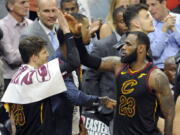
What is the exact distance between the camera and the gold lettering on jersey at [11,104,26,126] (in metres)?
7.91

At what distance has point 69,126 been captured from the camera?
27.2 feet

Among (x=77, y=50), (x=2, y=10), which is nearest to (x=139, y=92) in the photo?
(x=77, y=50)

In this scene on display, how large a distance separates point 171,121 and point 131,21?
1.46 m

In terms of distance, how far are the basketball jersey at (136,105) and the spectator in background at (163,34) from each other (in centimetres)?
233

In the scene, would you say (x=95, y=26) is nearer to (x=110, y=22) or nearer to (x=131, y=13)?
(x=110, y=22)

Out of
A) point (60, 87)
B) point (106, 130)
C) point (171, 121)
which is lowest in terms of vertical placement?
point (106, 130)

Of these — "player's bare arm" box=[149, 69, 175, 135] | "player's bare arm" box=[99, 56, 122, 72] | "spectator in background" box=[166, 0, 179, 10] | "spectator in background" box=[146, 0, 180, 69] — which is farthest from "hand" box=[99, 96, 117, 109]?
"spectator in background" box=[166, 0, 179, 10]

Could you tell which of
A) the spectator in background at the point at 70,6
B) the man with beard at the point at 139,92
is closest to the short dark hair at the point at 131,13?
the man with beard at the point at 139,92

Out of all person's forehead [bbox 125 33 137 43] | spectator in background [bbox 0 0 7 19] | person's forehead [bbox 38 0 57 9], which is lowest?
spectator in background [bbox 0 0 7 19]

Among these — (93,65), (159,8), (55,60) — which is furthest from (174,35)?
(55,60)

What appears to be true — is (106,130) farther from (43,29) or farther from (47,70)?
(47,70)

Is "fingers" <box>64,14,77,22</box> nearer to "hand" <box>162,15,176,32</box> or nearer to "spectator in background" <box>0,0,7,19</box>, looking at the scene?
"hand" <box>162,15,176,32</box>

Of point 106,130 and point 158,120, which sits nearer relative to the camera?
point 158,120

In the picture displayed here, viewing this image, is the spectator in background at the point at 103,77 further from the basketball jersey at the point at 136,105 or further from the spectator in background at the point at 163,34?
the basketball jersey at the point at 136,105
